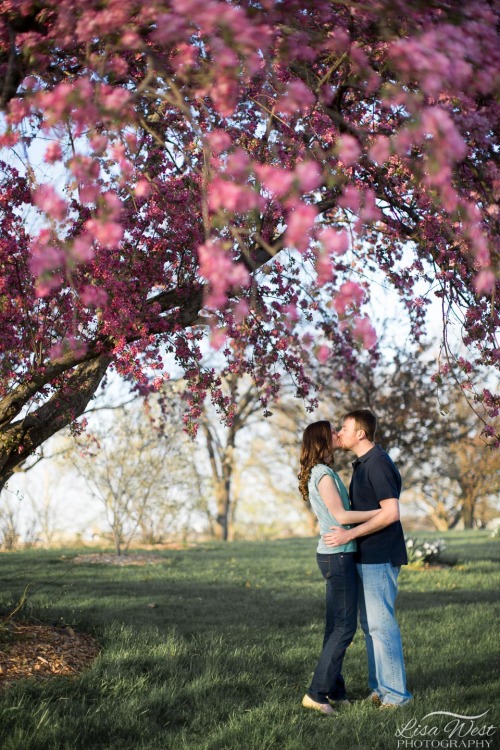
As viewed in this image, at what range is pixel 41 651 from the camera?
17.7 ft

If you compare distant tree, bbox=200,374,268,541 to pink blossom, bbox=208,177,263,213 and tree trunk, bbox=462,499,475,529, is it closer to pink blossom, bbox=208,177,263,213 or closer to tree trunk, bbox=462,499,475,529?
tree trunk, bbox=462,499,475,529

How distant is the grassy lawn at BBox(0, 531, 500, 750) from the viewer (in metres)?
4.21

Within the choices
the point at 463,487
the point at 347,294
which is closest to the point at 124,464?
the point at 347,294

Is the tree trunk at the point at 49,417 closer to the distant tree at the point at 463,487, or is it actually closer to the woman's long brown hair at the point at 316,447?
the woman's long brown hair at the point at 316,447

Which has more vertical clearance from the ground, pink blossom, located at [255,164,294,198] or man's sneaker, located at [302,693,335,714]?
pink blossom, located at [255,164,294,198]

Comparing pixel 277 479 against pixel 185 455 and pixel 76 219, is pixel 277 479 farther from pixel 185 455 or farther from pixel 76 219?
pixel 76 219

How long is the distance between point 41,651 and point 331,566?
2373mm

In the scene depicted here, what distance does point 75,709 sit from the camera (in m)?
4.43

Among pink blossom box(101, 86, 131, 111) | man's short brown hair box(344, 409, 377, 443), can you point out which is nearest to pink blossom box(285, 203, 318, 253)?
pink blossom box(101, 86, 131, 111)

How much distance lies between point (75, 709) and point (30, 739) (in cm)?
58

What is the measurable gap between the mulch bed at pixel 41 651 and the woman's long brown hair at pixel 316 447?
2.28 m

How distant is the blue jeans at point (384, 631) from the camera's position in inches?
191

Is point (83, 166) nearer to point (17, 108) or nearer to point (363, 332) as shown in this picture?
point (17, 108)

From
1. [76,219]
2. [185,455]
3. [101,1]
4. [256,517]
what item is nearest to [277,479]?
[256,517]
